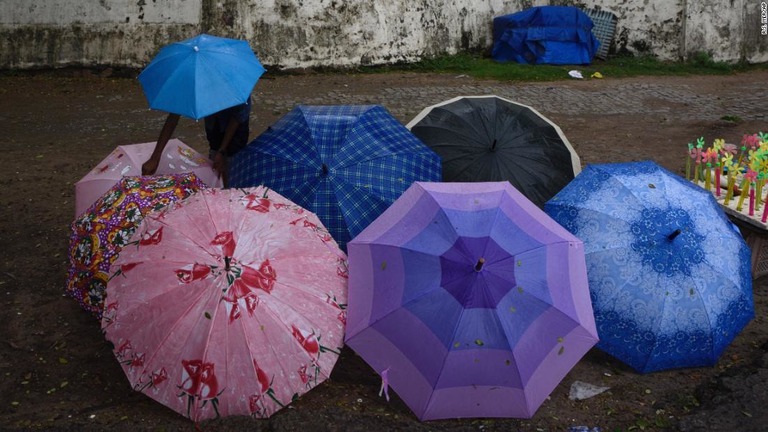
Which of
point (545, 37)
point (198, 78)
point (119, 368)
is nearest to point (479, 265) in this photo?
point (119, 368)

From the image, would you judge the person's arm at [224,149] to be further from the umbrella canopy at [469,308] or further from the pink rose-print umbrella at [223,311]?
the umbrella canopy at [469,308]

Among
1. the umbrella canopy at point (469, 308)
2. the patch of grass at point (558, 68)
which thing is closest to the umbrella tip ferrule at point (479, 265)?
the umbrella canopy at point (469, 308)

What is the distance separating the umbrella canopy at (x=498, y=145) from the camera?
A: 4.58 meters

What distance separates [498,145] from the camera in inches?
183

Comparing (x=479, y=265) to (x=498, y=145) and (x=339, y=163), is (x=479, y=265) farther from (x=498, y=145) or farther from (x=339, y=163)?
(x=498, y=145)

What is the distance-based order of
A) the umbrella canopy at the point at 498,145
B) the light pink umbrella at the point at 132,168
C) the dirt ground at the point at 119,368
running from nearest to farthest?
the dirt ground at the point at 119,368
the light pink umbrella at the point at 132,168
the umbrella canopy at the point at 498,145

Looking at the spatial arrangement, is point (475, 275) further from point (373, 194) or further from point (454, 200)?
point (373, 194)

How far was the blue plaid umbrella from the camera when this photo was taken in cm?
412

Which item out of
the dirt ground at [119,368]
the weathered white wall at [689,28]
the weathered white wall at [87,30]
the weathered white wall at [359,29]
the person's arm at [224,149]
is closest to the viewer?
the dirt ground at [119,368]

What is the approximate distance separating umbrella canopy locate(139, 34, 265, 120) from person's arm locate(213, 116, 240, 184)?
349mm

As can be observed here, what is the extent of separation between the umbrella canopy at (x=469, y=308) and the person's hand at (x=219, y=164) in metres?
1.55

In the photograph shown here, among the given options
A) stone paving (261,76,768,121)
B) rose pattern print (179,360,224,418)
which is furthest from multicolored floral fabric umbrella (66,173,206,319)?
stone paving (261,76,768,121)

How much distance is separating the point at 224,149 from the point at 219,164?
0.34 ft

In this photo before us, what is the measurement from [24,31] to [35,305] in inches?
247
